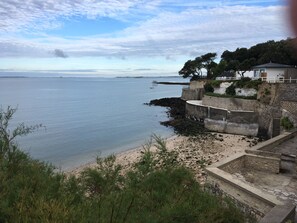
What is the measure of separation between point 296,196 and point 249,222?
2799mm

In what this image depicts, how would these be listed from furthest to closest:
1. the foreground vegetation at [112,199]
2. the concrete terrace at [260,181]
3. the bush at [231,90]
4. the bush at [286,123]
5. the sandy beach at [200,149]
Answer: the bush at [231,90], the bush at [286,123], the sandy beach at [200,149], the concrete terrace at [260,181], the foreground vegetation at [112,199]

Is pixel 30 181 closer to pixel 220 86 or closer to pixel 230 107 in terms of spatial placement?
pixel 230 107

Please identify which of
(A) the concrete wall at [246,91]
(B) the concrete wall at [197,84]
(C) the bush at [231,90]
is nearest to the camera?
(A) the concrete wall at [246,91]

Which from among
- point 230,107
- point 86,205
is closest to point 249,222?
point 86,205

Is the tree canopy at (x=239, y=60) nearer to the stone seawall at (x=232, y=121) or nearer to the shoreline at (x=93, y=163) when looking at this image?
the stone seawall at (x=232, y=121)

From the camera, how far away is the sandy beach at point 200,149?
797 inches

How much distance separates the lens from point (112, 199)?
6.00 metres

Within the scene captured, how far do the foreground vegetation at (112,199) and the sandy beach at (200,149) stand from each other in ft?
32.7

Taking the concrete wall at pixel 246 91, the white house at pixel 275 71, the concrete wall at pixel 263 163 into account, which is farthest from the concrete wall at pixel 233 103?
the concrete wall at pixel 263 163

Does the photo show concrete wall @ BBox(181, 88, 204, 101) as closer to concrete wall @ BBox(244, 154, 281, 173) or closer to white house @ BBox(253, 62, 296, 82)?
white house @ BBox(253, 62, 296, 82)

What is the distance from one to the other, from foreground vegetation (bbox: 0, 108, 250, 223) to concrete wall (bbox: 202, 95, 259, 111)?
24.0 meters

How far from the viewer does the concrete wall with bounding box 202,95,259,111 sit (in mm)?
30552

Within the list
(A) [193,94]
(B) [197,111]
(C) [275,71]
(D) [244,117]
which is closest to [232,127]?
(D) [244,117]

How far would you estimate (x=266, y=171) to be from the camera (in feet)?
39.8
